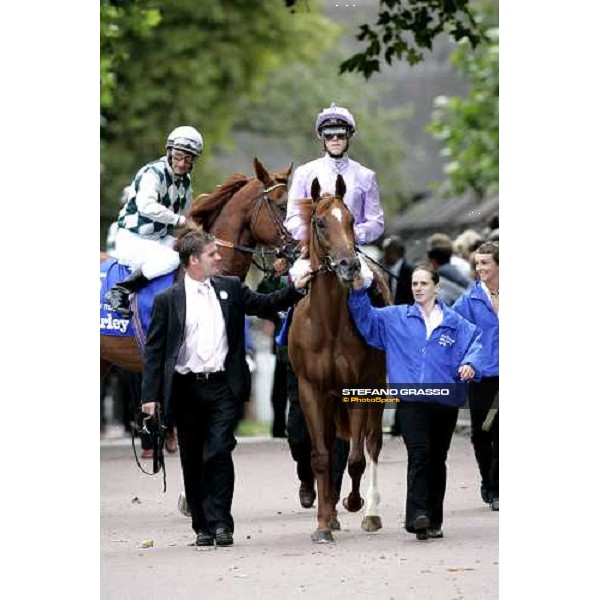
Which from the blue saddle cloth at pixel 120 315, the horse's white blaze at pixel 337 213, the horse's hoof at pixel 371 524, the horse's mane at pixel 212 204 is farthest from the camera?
the blue saddle cloth at pixel 120 315

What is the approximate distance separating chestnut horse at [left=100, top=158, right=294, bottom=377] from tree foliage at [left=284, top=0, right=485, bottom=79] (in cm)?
198

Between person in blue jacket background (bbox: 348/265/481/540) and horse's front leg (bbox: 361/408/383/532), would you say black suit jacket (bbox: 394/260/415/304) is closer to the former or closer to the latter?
horse's front leg (bbox: 361/408/383/532)

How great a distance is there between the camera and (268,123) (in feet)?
104

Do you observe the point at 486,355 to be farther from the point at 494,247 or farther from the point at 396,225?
the point at 396,225

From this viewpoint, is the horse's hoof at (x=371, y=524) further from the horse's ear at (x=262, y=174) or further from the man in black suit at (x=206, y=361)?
the horse's ear at (x=262, y=174)

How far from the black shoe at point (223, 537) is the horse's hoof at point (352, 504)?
98 centimetres

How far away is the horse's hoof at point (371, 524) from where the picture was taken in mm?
13297

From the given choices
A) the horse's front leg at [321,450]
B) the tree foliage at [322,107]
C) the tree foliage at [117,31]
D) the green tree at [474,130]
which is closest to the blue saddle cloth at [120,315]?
the horse's front leg at [321,450]

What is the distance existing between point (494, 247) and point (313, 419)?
1.55 metres

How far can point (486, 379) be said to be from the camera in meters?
12.7

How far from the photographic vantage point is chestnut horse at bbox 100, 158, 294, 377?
1447 centimetres

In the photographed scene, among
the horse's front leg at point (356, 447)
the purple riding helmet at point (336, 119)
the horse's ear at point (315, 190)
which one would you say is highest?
the purple riding helmet at point (336, 119)

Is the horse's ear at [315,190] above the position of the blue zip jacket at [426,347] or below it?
above
